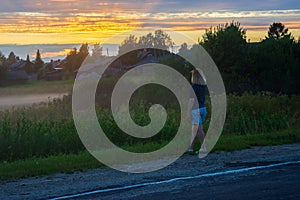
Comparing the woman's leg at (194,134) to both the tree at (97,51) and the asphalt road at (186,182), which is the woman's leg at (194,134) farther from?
the tree at (97,51)

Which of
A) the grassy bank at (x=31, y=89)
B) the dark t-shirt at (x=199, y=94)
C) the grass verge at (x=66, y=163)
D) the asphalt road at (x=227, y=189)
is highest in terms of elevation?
the grassy bank at (x=31, y=89)

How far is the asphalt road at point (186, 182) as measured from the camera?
7.77m

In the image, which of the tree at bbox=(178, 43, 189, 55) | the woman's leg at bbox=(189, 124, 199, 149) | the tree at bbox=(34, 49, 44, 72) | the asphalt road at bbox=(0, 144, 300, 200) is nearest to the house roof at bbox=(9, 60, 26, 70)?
the tree at bbox=(34, 49, 44, 72)

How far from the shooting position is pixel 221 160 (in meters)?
10.6

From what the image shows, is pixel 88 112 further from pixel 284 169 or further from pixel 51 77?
pixel 51 77

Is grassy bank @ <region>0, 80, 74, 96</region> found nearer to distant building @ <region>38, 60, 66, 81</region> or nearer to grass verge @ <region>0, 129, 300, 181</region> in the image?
distant building @ <region>38, 60, 66, 81</region>

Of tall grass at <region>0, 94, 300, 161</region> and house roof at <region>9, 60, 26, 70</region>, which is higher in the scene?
house roof at <region>9, 60, 26, 70</region>

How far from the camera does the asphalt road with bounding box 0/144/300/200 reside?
7772 millimetres

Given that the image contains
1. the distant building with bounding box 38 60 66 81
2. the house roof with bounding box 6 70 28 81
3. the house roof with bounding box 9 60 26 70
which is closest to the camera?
the house roof with bounding box 6 70 28 81

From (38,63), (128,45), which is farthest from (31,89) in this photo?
(38,63)

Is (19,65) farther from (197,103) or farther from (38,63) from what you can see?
(197,103)

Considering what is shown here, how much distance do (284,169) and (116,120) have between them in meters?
6.63

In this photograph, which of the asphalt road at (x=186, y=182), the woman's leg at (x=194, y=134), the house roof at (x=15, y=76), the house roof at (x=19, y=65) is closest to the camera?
the asphalt road at (x=186, y=182)

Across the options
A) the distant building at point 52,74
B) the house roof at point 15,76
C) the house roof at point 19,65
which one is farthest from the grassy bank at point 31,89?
the house roof at point 19,65
